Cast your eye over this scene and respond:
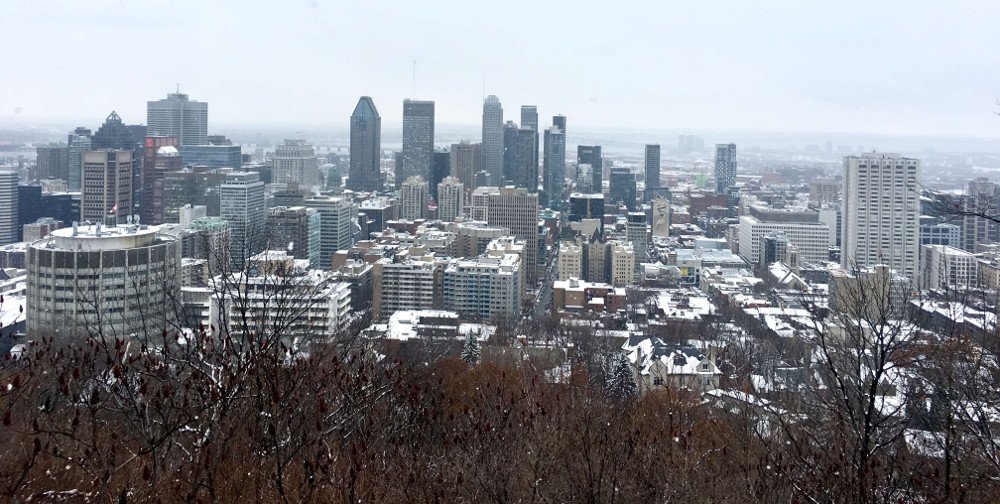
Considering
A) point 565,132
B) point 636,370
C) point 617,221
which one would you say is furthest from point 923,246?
point 565,132

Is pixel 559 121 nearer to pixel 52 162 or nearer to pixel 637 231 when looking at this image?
pixel 637 231

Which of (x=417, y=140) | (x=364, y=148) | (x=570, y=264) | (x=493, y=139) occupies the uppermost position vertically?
(x=493, y=139)

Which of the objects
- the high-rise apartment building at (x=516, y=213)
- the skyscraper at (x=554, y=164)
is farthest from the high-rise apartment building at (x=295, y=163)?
the high-rise apartment building at (x=516, y=213)

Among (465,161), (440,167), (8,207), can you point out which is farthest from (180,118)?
(8,207)

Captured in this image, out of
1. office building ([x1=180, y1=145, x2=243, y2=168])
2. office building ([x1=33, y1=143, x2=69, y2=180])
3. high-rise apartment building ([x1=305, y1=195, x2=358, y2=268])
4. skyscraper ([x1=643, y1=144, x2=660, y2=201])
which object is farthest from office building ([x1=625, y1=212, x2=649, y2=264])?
office building ([x1=33, y1=143, x2=69, y2=180])

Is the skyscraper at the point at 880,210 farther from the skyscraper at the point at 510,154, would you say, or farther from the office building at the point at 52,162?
the office building at the point at 52,162
